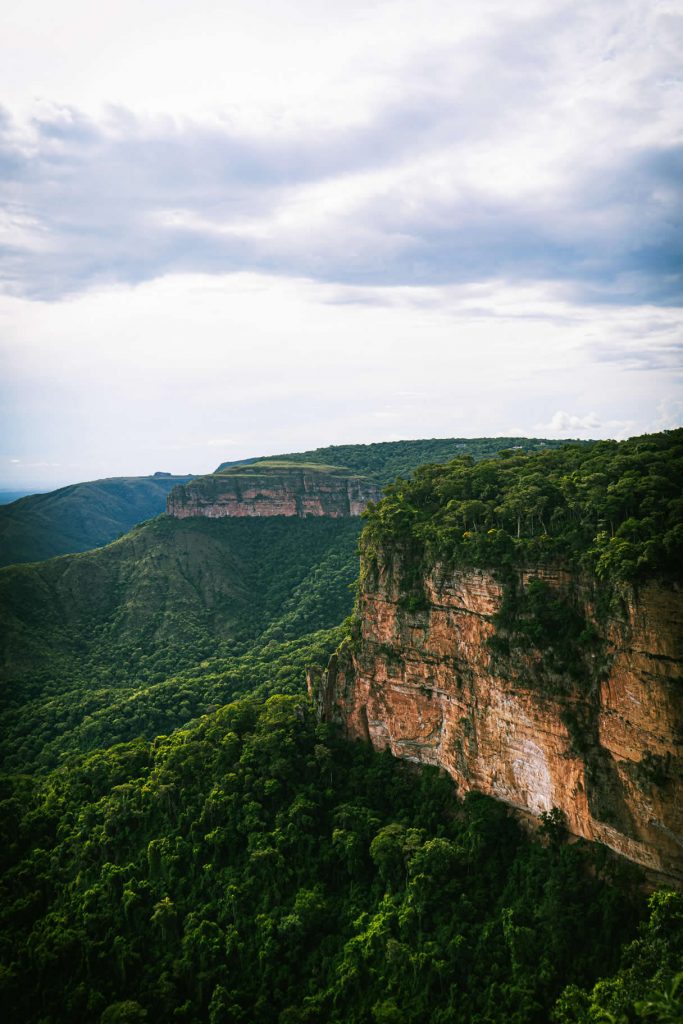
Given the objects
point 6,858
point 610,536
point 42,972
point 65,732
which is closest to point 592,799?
point 610,536

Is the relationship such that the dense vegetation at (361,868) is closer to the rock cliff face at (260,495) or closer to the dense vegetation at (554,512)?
the dense vegetation at (554,512)

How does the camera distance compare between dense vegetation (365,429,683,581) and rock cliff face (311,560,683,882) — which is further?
dense vegetation (365,429,683,581)

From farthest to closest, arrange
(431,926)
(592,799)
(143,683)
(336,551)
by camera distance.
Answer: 1. (336,551)
2. (143,683)
3. (431,926)
4. (592,799)

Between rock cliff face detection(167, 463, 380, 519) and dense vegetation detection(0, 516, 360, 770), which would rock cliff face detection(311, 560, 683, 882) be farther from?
rock cliff face detection(167, 463, 380, 519)

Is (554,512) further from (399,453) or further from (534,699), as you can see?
(399,453)

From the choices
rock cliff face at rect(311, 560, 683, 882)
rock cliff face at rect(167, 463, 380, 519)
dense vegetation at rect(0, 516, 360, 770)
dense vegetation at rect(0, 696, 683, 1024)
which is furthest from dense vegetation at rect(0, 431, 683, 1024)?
rock cliff face at rect(167, 463, 380, 519)

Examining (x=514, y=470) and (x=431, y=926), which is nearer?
(x=431, y=926)

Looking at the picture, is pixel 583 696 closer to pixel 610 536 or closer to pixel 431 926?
pixel 610 536

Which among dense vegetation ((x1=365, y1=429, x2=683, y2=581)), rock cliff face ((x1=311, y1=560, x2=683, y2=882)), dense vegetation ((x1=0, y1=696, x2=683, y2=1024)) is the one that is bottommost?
dense vegetation ((x1=0, y1=696, x2=683, y2=1024))
